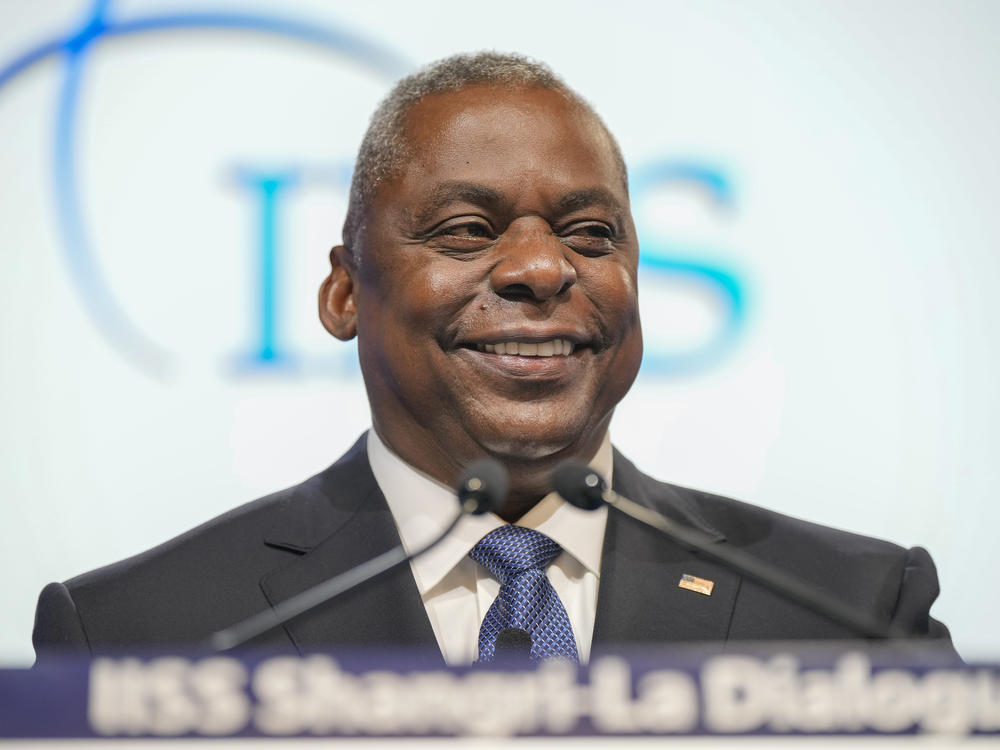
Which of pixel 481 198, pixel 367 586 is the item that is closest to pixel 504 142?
pixel 481 198

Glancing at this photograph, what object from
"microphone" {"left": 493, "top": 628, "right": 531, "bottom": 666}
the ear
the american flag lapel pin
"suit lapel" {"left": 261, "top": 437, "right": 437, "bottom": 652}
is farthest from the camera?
the ear

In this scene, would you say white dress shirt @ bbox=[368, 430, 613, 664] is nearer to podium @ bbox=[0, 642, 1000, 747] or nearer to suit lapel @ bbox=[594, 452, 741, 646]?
suit lapel @ bbox=[594, 452, 741, 646]

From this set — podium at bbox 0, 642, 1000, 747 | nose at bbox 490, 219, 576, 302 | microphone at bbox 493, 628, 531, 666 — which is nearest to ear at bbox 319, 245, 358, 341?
nose at bbox 490, 219, 576, 302

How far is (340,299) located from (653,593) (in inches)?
28.9

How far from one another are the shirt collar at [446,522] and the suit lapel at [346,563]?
0.03 m

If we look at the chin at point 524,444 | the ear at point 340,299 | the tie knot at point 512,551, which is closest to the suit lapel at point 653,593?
the tie knot at point 512,551

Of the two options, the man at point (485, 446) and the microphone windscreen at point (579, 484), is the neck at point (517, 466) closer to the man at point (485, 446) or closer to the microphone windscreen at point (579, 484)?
the man at point (485, 446)

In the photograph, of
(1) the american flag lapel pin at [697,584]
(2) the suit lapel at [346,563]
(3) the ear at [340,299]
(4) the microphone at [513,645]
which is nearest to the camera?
(4) the microphone at [513,645]

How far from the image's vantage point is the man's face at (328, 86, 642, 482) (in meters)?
1.86

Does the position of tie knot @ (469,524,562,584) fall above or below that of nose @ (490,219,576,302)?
below

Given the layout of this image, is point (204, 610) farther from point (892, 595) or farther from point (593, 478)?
point (892, 595)

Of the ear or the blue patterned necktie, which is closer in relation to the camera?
the blue patterned necktie

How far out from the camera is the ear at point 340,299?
2.14m

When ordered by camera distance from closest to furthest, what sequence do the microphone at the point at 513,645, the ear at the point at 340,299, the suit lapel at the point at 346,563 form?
the microphone at the point at 513,645, the suit lapel at the point at 346,563, the ear at the point at 340,299
